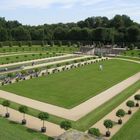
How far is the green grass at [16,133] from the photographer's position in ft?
75.0

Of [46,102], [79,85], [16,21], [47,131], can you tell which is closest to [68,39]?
[16,21]

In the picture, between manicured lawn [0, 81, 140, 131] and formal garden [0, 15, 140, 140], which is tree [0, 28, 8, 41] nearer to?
formal garden [0, 15, 140, 140]

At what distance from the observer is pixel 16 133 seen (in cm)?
2389

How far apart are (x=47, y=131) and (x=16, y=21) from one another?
13051cm

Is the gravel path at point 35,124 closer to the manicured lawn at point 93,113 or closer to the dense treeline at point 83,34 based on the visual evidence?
the manicured lawn at point 93,113

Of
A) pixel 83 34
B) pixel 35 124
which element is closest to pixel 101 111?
pixel 35 124

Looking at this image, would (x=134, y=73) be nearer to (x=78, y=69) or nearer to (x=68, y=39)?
(x=78, y=69)

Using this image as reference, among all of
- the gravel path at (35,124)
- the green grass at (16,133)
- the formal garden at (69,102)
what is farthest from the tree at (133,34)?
the green grass at (16,133)

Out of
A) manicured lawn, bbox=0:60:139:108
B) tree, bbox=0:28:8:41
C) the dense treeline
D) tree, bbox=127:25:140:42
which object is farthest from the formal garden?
tree, bbox=127:25:140:42

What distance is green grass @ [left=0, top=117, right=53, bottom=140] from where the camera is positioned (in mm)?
22852

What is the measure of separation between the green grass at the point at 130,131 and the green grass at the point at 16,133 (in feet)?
21.0

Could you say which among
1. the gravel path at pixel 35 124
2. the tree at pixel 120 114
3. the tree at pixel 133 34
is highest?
the tree at pixel 133 34

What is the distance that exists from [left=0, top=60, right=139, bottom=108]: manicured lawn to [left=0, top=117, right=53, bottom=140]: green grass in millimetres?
7860

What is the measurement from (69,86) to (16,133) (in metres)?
18.6
